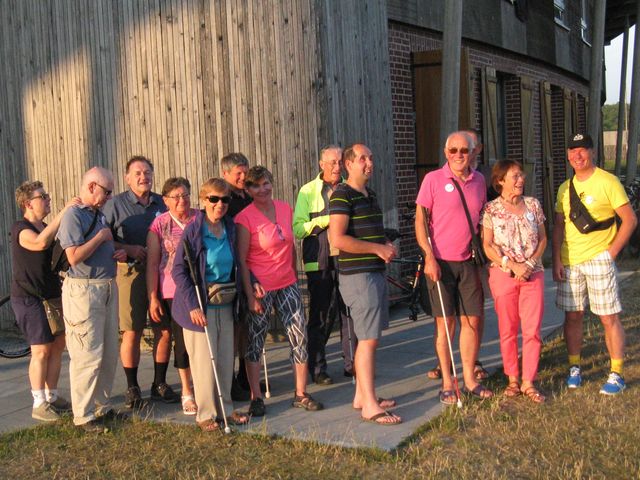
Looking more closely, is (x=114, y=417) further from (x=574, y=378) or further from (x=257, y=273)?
(x=574, y=378)

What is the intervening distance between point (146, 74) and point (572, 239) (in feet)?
14.8

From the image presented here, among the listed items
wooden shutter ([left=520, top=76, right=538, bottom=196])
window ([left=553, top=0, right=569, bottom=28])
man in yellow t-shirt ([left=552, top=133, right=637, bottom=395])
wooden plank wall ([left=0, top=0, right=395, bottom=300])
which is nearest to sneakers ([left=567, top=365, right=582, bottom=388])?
man in yellow t-shirt ([left=552, top=133, right=637, bottom=395])

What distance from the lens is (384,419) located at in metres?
5.45

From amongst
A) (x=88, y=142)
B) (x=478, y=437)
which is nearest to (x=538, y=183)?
(x=88, y=142)

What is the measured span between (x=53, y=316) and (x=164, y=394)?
987 millimetres

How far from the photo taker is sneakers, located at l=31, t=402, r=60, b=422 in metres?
5.86

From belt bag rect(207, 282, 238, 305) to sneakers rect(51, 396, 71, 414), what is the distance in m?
1.51

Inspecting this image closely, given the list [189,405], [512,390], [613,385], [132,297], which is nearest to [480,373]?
[512,390]

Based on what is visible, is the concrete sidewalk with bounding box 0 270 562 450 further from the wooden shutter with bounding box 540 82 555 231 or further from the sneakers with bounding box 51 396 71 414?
the wooden shutter with bounding box 540 82 555 231

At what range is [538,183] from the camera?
15484 mm

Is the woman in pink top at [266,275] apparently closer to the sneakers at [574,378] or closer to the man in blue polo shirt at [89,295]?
the man in blue polo shirt at [89,295]

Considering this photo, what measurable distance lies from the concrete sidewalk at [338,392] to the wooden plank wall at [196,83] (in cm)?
185

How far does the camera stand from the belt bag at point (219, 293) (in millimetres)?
5414

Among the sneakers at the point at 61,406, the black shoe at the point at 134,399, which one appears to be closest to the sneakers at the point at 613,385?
the black shoe at the point at 134,399
